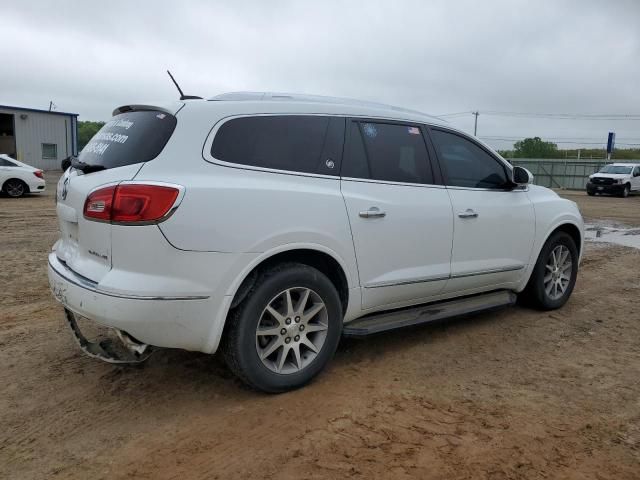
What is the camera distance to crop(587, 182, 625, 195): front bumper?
93.6 feet

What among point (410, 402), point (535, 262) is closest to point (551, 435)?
point (410, 402)

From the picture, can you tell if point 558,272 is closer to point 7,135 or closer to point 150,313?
point 150,313

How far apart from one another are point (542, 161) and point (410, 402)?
127 feet

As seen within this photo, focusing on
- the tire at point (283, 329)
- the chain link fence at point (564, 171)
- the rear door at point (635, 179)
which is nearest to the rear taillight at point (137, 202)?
the tire at point (283, 329)

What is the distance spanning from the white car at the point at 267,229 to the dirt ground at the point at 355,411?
305 millimetres

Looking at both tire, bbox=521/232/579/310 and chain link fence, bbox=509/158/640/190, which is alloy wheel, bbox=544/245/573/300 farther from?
chain link fence, bbox=509/158/640/190

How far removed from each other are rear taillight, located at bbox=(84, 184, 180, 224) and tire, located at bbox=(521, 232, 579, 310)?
12.0ft

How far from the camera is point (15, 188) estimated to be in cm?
1762

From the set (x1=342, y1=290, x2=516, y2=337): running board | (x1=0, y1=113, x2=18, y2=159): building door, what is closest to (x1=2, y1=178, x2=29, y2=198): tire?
(x1=342, y1=290, x2=516, y2=337): running board

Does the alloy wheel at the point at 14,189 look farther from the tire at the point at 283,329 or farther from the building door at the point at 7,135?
the building door at the point at 7,135

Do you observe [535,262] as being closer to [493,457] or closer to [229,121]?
[493,457]

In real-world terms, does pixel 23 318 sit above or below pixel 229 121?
below

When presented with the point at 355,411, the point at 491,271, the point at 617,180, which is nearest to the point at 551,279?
the point at 491,271

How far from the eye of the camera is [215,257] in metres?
3.13
